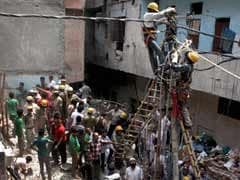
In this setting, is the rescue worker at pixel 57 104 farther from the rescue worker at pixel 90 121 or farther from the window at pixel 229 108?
the window at pixel 229 108

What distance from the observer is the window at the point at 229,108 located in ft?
44.7

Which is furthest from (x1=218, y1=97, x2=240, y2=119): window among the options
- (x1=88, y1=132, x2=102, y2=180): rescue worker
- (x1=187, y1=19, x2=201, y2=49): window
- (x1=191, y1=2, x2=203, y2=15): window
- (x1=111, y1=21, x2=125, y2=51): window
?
(x1=111, y1=21, x2=125, y2=51): window

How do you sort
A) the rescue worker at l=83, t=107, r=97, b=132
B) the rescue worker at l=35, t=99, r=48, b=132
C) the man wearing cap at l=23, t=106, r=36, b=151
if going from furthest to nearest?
1. the rescue worker at l=35, t=99, r=48, b=132
2. the rescue worker at l=83, t=107, r=97, b=132
3. the man wearing cap at l=23, t=106, r=36, b=151

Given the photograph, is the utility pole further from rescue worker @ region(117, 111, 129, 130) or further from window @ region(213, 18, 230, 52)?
window @ region(213, 18, 230, 52)

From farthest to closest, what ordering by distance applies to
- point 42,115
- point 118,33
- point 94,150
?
point 118,33 < point 42,115 < point 94,150

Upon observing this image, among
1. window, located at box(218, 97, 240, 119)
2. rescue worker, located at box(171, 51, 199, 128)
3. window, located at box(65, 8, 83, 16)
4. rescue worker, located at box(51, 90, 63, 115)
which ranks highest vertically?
window, located at box(65, 8, 83, 16)

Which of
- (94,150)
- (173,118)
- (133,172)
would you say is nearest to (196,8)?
(94,150)

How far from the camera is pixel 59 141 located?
10156 mm

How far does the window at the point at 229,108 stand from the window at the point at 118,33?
780cm

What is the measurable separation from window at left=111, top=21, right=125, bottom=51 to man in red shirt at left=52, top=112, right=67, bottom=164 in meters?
10.9

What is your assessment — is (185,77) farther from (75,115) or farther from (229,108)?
(229,108)

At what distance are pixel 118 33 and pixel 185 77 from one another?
573 inches

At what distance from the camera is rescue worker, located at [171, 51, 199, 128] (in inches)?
277

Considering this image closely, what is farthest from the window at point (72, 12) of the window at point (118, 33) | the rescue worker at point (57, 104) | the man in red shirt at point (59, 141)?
the man in red shirt at point (59, 141)
